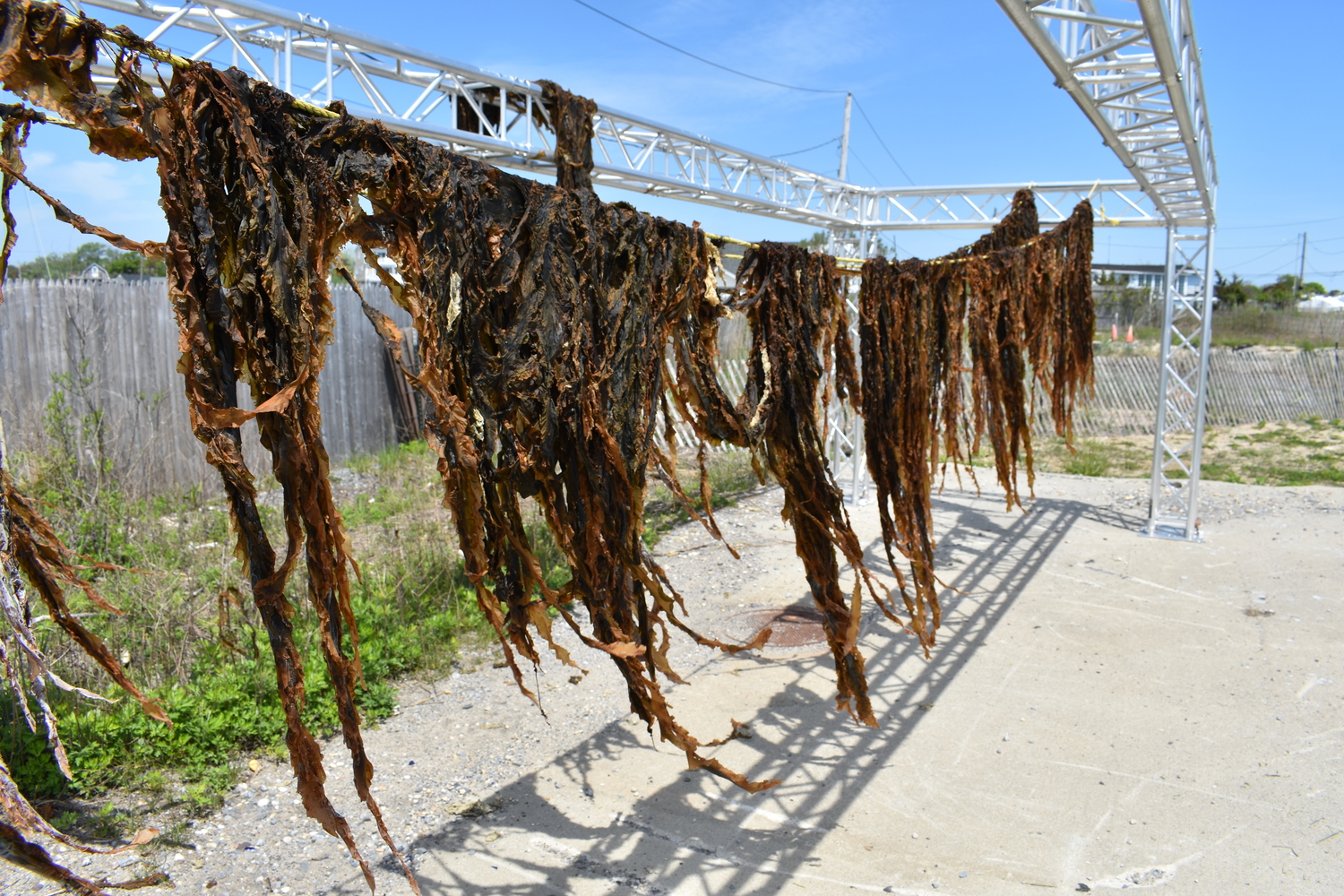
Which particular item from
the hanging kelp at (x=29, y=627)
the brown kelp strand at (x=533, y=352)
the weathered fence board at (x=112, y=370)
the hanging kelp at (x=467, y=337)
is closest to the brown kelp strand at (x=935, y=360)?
the hanging kelp at (x=467, y=337)

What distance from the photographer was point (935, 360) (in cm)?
376

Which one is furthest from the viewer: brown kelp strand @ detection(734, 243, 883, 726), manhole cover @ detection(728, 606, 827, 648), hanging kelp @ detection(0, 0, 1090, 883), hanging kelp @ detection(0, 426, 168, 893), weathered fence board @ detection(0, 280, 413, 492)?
weathered fence board @ detection(0, 280, 413, 492)

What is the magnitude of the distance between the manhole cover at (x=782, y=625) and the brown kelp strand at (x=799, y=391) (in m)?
2.41

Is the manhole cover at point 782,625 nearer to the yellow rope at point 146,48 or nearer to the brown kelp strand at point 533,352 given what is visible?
the brown kelp strand at point 533,352

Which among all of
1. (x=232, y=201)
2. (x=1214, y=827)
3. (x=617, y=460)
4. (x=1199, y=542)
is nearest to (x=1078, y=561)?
(x=1199, y=542)

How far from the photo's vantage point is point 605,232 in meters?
2.25

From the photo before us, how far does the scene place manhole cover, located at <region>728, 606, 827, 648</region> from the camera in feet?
18.5

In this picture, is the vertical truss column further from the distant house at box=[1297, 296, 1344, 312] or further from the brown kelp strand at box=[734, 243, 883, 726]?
the distant house at box=[1297, 296, 1344, 312]

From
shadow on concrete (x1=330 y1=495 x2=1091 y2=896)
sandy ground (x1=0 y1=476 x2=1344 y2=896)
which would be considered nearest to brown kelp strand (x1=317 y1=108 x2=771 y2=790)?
shadow on concrete (x1=330 y1=495 x2=1091 y2=896)

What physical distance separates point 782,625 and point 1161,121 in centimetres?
413

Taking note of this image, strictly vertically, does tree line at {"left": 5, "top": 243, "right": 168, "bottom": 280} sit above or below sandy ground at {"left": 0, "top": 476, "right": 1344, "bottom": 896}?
above

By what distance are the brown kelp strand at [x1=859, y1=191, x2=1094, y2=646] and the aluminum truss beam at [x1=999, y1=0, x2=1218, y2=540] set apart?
91cm

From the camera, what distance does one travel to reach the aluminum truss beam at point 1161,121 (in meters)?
3.57

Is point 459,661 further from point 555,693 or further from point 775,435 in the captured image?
point 775,435
